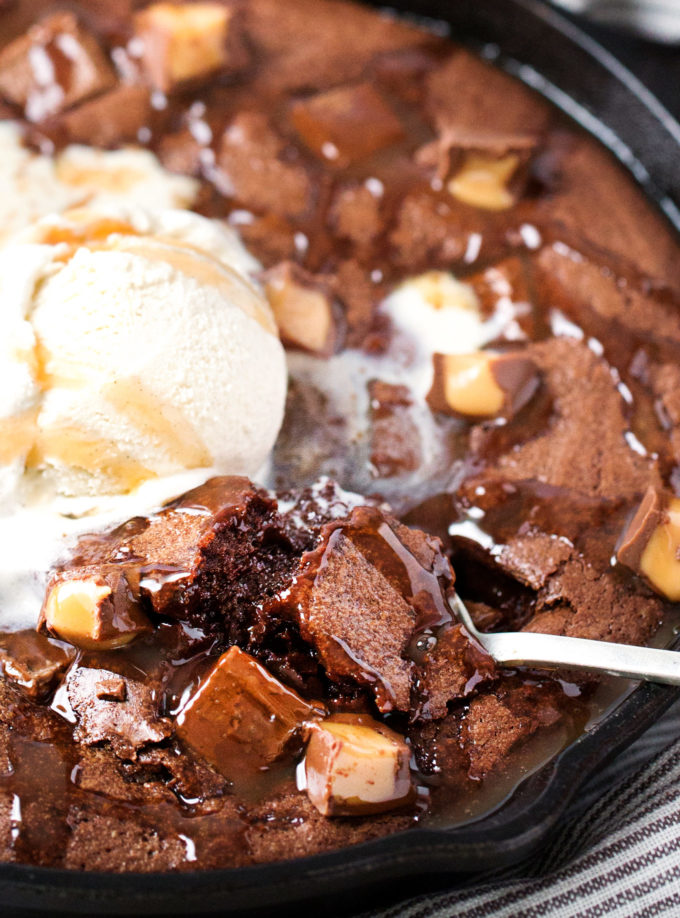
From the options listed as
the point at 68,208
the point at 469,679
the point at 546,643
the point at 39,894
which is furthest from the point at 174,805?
the point at 68,208

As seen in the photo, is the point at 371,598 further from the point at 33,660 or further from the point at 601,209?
the point at 601,209

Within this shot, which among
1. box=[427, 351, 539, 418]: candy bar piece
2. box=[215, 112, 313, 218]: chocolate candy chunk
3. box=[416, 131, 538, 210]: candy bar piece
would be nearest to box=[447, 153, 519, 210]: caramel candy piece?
box=[416, 131, 538, 210]: candy bar piece

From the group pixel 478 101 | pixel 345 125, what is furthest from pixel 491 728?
pixel 478 101

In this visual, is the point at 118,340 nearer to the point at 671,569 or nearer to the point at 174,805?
the point at 174,805

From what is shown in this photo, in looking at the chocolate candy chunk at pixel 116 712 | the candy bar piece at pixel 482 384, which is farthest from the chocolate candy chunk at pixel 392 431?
the chocolate candy chunk at pixel 116 712

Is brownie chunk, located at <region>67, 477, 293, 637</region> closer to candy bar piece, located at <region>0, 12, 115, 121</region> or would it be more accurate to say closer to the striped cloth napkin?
the striped cloth napkin

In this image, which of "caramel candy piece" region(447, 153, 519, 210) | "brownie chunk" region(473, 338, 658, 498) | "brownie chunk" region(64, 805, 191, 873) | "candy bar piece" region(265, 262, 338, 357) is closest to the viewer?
"brownie chunk" region(64, 805, 191, 873)

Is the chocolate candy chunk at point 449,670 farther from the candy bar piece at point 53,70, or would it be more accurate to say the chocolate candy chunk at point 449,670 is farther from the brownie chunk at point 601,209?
the candy bar piece at point 53,70
